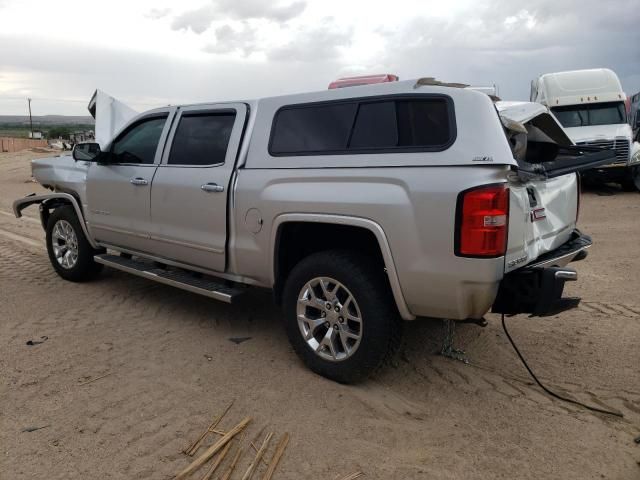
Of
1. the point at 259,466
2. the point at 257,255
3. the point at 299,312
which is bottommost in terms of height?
the point at 259,466

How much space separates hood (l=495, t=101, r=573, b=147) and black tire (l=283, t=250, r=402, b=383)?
127cm

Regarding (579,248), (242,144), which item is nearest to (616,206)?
(579,248)

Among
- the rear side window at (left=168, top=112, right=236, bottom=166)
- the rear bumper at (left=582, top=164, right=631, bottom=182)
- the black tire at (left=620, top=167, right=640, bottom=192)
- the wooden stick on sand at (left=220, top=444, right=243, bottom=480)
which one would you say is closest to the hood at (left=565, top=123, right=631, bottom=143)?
the rear bumper at (left=582, top=164, right=631, bottom=182)

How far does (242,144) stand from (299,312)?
1.37 metres

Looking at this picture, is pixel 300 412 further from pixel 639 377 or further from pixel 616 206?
pixel 616 206

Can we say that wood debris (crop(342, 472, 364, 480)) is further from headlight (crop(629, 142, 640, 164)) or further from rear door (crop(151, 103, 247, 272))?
headlight (crop(629, 142, 640, 164))

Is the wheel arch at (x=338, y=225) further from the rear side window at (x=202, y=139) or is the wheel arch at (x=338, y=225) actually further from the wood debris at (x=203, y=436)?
the wood debris at (x=203, y=436)

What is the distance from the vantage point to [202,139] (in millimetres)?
4660

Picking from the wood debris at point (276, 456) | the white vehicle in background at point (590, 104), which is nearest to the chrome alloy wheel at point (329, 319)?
the wood debris at point (276, 456)

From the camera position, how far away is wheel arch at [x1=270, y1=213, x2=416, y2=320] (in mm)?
3354

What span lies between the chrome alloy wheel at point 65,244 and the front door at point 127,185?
57 cm

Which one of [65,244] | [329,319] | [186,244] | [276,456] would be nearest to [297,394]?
[329,319]

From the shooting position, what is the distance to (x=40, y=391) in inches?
148

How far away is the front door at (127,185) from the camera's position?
5.05m
